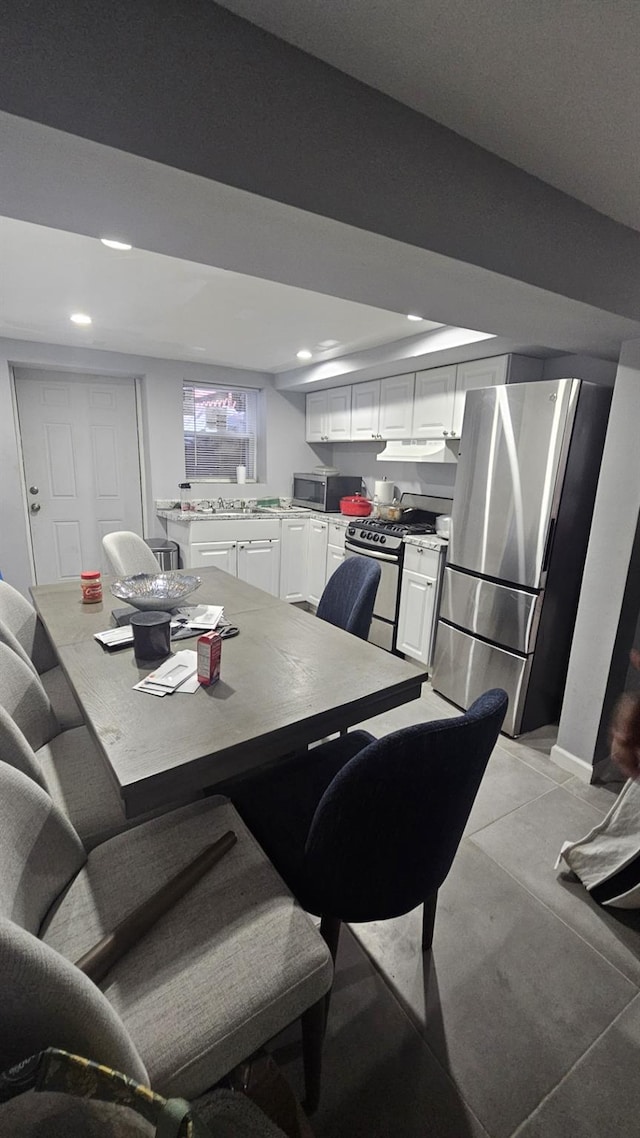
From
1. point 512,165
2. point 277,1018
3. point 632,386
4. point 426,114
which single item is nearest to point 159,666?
point 277,1018

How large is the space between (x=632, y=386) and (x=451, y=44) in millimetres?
1427

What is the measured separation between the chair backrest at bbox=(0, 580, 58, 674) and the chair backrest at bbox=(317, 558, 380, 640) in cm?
125

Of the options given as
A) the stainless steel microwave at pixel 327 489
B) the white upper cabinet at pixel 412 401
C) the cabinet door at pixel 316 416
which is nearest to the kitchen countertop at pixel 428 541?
the white upper cabinet at pixel 412 401

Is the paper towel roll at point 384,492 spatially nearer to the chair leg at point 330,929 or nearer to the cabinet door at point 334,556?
the cabinet door at point 334,556

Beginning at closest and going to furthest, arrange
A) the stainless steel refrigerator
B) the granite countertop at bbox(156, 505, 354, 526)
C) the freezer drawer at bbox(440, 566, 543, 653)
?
the stainless steel refrigerator → the freezer drawer at bbox(440, 566, 543, 653) → the granite countertop at bbox(156, 505, 354, 526)

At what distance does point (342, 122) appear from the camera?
107cm

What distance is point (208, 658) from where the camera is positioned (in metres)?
1.32

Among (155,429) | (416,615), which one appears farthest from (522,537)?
(155,429)

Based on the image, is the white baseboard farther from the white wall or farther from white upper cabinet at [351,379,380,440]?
the white wall

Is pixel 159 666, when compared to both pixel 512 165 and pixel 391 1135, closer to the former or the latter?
pixel 391 1135

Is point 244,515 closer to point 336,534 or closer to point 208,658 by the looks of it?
point 336,534

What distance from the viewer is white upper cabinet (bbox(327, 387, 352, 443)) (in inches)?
165

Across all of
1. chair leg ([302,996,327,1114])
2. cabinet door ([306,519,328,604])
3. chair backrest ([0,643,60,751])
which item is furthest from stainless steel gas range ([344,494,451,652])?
chair leg ([302,996,327,1114])

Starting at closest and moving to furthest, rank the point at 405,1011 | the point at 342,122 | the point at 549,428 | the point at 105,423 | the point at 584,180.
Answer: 1. the point at 342,122
2. the point at 405,1011
3. the point at 584,180
4. the point at 549,428
5. the point at 105,423
